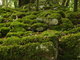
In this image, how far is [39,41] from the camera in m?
6.16

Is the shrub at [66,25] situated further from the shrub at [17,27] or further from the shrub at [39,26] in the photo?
the shrub at [17,27]

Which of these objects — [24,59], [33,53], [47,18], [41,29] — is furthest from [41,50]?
[47,18]

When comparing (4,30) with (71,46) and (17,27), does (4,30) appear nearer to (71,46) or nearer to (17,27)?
(17,27)

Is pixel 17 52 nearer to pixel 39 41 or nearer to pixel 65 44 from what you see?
pixel 39 41

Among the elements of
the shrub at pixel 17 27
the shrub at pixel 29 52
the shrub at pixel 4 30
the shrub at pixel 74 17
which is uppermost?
the shrub at pixel 74 17

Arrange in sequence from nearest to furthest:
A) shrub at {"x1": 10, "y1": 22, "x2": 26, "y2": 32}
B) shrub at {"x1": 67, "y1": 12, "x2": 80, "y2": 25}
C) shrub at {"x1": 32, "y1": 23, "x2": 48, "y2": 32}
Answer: shrub at {"x1": 10, "y1": 22, "x2": 26, "y2": 32}, shrub at {"x1": 32, "y1": 23, "x2": 48, "y2": 32}, shrub at {"x1": 67, "y1": 12, "x2": 80, "y2": 25}

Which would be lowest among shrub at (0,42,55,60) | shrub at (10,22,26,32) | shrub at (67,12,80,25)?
shrub at (0,42,55,60)

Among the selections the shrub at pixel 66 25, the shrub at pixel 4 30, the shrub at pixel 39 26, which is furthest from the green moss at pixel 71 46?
the shrub at pixel 4 30

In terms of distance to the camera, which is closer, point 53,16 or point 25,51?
point 25,51

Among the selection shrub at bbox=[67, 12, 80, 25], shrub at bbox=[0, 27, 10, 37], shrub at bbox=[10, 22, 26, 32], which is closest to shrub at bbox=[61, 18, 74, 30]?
shrub at bbox=[67, 12, 80, 25]

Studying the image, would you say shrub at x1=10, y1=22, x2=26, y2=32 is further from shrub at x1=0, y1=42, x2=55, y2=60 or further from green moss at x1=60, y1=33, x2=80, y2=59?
green moss at x1=60, y1=33, x2=80, y2=59

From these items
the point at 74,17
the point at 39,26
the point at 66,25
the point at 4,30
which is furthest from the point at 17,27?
the point at 74,17

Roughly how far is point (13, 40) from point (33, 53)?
56.8 inches

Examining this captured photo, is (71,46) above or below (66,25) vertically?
below
